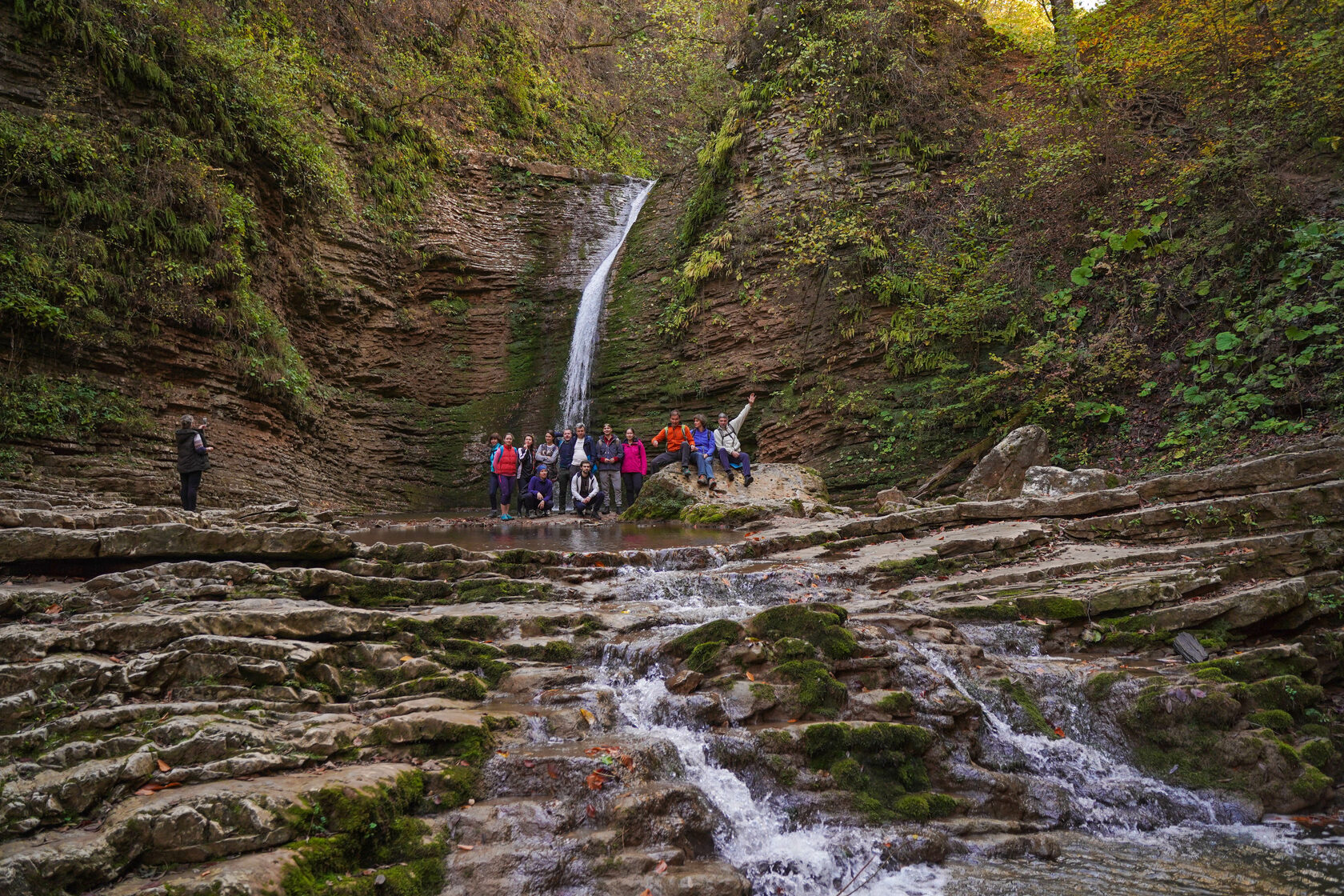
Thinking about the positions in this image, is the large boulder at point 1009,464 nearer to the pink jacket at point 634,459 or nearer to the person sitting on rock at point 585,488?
the pink jacket at point 634,459

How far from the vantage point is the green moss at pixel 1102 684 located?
578 centimetres

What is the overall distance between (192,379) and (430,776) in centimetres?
1248

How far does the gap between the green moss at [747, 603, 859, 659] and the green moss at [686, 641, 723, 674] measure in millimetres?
371

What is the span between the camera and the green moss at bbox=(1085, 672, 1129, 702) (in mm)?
5777

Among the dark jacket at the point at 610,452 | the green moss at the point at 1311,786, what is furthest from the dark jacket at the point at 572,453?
the green moss at the point at 1311,786

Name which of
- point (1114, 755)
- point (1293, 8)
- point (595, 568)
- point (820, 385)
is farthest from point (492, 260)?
point (1114, 755)

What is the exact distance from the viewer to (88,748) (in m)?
4.04

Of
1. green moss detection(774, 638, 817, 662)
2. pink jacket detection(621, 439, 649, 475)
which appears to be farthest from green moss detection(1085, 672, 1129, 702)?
pink jacket detection(621, 439, 649, 475)

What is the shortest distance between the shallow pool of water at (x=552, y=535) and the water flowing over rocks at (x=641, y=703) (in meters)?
2.02

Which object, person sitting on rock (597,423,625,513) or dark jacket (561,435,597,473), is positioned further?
dark jacket (561,435,597,473)

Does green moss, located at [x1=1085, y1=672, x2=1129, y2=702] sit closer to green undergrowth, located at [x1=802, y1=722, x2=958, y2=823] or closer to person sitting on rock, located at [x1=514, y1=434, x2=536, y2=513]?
green undergrowth, located at [x1=802, y1=722, x2=958, y2=823]

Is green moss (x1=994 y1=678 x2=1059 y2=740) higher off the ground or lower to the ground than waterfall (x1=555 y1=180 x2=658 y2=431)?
lower

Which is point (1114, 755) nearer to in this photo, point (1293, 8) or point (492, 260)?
point (1293, 8)

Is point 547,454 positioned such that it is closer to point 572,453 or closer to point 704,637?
point 572,453
